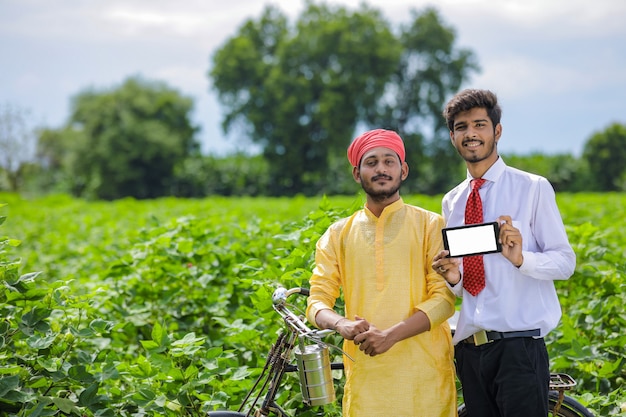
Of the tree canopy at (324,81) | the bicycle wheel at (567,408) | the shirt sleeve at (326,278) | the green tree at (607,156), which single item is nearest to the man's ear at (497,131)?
the shirt sleeve at (326,278)

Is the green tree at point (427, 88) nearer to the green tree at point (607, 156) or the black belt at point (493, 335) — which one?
the green tree at point (607, 156)

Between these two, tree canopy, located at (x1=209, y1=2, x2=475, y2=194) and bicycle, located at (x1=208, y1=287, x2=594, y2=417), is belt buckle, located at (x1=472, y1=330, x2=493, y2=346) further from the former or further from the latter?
tree canopy, located at (x1=209, y1=2, x2=475, y2=194)

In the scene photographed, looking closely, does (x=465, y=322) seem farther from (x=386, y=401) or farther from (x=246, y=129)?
(x=246, y=129)

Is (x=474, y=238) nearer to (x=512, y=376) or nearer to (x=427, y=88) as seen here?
A: (x=512, y=376)

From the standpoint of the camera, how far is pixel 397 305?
285 centimetres

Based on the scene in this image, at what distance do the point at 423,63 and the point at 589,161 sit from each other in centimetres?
2141

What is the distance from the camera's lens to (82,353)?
3.83 metres

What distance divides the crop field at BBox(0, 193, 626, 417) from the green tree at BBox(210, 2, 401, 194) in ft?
125

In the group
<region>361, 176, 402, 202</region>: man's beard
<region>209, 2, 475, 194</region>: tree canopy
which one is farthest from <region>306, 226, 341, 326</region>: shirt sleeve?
<region>209, 2, 475, 194</region>: tree canopy

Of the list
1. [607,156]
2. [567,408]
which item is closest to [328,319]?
[567,408]

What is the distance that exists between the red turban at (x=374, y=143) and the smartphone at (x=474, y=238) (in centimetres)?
45

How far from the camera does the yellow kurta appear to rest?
282 centimetres

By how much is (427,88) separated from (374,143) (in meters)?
45.8

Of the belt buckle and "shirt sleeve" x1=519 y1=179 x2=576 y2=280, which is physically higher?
"shirt sleeve" x1=519 y1=179 x2=576 y2=280
